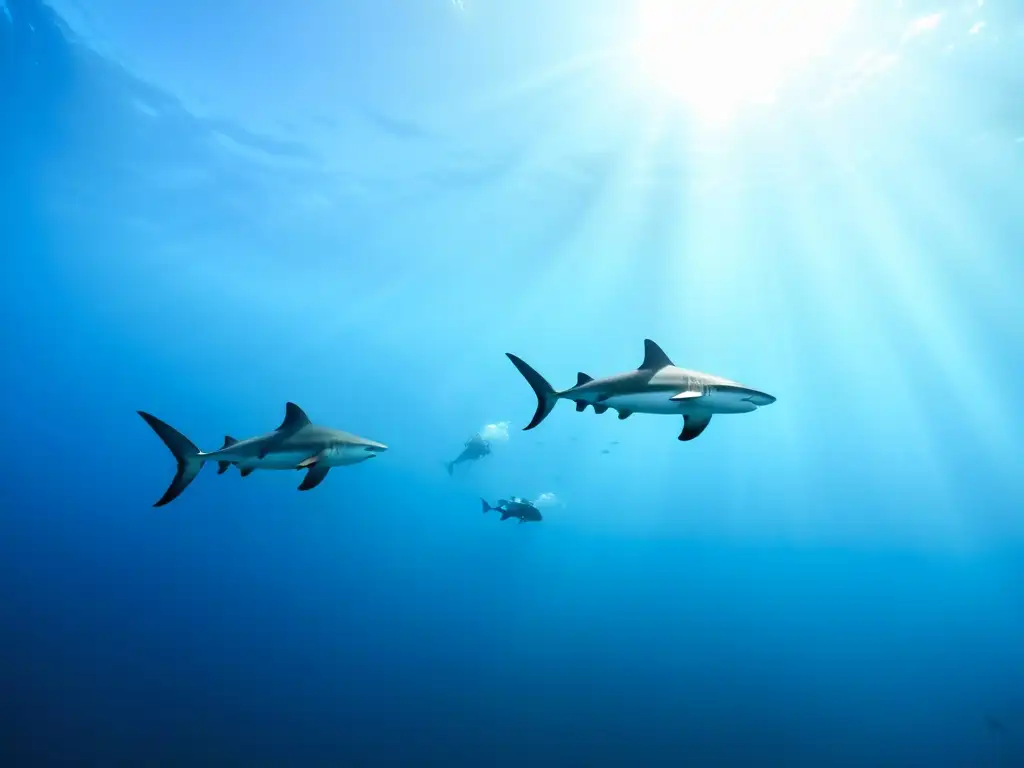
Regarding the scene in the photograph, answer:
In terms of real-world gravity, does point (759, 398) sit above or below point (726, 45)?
below

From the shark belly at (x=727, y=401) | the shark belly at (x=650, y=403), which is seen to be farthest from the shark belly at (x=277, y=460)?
the shark belly at (x=727, y=401)

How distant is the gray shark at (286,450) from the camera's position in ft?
26.2

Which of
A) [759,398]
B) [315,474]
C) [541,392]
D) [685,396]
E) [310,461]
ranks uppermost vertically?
[759,398]

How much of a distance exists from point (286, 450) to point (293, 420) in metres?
0.53

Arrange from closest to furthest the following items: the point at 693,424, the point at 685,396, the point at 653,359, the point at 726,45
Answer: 1. the point at 685,396
2. the point at 693,424
3. the point at 653,359
4. the point at 726,45

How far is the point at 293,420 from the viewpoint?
8250 millimetres

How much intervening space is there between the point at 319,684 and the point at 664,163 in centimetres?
3329

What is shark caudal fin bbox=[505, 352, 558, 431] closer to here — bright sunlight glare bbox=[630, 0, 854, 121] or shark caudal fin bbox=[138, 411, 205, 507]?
shark caudal fin bbox=[138, 411, 205, 507]

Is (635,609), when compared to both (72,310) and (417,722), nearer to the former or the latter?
(417,722)

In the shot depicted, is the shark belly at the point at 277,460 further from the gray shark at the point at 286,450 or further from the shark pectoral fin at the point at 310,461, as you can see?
the shark pectoral fin at the point at 310,461

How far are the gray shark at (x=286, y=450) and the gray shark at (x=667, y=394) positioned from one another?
10.6 ft

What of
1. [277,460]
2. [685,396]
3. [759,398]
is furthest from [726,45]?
[277,460]

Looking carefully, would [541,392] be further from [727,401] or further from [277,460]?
[277,460]

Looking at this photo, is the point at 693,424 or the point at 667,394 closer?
the point at 667,394
